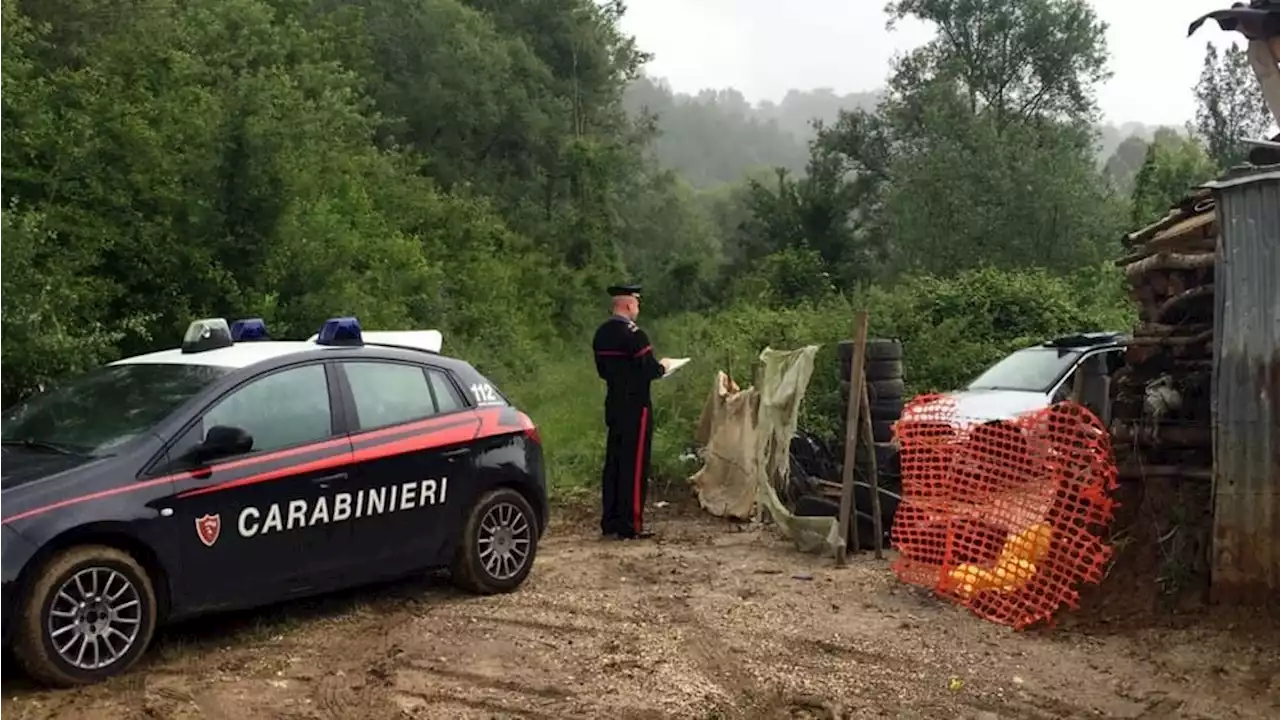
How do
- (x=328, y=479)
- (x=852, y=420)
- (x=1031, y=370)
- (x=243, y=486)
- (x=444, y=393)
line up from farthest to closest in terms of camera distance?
1. (x=1031, y=370)
2. (x=852, y=420)
3. (x=444, y=393)
4. (x=328, y=479)
5. (x=243, y=486)

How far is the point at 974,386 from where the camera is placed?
38.4 ft

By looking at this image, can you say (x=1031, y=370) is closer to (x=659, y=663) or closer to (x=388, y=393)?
(x=659, y=663)

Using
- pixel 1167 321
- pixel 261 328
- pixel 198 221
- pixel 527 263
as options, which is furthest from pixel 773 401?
pixel 527 263

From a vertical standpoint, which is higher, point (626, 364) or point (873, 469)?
point (626, 364)

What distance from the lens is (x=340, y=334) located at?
698 cm

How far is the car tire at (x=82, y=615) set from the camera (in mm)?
5105

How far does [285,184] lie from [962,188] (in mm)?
21046

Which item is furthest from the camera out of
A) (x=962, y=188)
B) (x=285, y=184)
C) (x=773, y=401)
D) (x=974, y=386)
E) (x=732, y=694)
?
(x=962, y=188)

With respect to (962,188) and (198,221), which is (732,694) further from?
(962,188)

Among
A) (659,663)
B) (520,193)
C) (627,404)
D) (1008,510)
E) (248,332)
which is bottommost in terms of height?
(659,663)

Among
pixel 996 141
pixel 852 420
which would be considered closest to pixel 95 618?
pixel 852 420

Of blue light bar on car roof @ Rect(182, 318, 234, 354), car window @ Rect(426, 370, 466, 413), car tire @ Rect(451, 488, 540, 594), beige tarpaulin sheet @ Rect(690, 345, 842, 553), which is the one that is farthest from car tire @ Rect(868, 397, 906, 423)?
blue light bar on car roof @ Rect(182, 318, 234, 354)

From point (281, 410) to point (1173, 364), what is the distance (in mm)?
5269

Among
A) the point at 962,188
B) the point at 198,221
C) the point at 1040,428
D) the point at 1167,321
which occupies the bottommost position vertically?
the point at 1040,428
